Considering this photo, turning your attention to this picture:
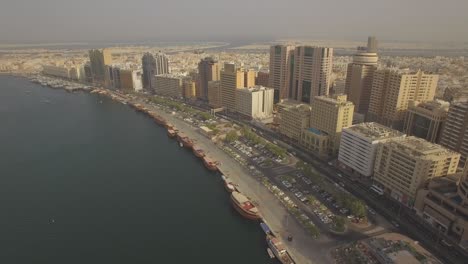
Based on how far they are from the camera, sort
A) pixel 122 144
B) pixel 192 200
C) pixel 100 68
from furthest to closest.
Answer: pixel 100 68 < pixel 122 144 < pixel 192 200

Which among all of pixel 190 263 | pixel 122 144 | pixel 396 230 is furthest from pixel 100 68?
pixel 396 230

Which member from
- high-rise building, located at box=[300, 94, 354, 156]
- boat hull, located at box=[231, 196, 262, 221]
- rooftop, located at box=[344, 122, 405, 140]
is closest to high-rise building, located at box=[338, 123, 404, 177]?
rooftop, located at box=[344, 122, 405, 140]

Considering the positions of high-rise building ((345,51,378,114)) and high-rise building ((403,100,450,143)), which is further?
high-rise building ((345,51,378,114))

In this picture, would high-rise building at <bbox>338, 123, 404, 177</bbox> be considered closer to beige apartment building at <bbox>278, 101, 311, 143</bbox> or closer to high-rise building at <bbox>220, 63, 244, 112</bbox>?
beige apartment building at <bbox>278, 101, 311, 143</bbox>

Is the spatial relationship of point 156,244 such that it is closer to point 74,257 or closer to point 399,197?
point 74,257

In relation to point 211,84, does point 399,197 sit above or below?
below

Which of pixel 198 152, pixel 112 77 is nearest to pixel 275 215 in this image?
pixel 198 152

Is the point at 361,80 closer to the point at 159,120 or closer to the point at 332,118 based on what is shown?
the point at 332,118
